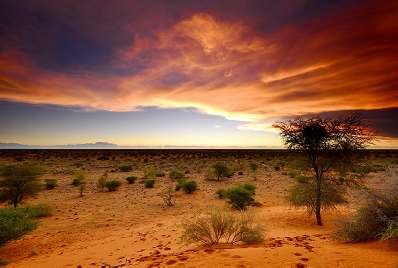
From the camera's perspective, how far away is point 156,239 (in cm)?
1161

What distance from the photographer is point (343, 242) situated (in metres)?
8.91

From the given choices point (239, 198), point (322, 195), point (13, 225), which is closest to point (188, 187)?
point (239, 198)

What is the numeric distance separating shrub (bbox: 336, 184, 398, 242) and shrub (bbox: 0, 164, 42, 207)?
1811 cm

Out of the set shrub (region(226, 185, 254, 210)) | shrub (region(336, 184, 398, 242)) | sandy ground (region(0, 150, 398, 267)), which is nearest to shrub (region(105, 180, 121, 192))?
sandy ground (region(0, 150, 398, 267))

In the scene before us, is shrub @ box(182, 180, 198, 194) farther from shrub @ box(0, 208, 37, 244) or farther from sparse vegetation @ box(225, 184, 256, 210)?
shrub @ box(0, 208, 37, 244)

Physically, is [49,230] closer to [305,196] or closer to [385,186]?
[305,196]

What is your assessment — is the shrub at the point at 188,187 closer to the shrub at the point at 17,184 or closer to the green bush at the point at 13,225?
the shrub at the point at 17,184

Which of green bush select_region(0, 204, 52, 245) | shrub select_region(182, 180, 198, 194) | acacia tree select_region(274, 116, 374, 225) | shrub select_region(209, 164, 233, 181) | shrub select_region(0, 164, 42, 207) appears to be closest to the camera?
green bush select_region(0, 204, 52, 245)

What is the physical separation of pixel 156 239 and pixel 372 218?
305 inches

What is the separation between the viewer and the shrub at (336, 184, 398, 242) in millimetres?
8508

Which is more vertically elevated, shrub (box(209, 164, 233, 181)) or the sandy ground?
shrub (box(209, 164, 233, 181))

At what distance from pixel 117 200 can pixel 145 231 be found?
9046mm

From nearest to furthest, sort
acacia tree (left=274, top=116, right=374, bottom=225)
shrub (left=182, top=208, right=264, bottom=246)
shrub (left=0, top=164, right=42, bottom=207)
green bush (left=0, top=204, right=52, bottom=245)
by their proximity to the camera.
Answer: shrub (left=182, top=208, right=264, bottom=246) < green bush (left=0, top=204, right=52, bottom=245) < acacia tree (left=274, top=116, right=374, bottom=225) < shrub (left=0, top=164, right=42, bottom=207)

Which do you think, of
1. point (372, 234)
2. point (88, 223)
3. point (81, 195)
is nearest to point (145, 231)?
point (88, 223)
